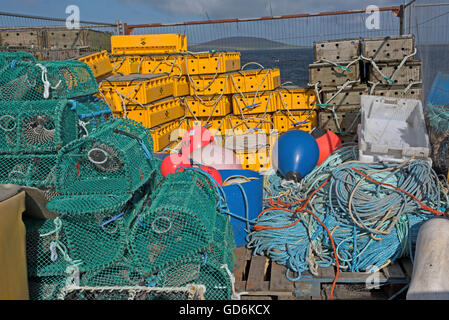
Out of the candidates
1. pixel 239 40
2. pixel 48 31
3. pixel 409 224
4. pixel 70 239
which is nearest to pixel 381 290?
pixel 409 224

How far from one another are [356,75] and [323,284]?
12.2 feet

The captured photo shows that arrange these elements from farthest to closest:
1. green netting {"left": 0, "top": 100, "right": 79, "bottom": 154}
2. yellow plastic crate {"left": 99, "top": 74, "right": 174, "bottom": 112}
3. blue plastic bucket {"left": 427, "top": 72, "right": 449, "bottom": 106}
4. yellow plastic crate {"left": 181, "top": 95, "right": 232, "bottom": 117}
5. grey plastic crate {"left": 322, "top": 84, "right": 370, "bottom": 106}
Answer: yellow plastic crate {"left": 181, "top": 95, "right": 232, "bottom": 117}, grey plastic crate {"left": 322, "top": 84, "right": 370, "bottom": 106}, yellow plastic crate {"left": 99, "top": 74, "right": 174, "bottom": 112}, blue plastic bucket {"left": 427, "top": 72, "right": 449, "bottom": 106}, green netting {"left": 0, "top": 100, "right": 79, "bottom": 154}

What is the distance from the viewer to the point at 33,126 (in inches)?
126

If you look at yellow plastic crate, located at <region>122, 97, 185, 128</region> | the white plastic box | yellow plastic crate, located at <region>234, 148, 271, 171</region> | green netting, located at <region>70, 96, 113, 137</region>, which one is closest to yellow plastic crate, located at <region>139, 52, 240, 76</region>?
yellow plastic crate, located at <region>122, 97, 185, 128</region>

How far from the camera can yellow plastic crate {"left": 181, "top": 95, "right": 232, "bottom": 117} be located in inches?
257

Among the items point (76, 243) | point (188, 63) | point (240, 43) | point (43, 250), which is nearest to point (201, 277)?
point (76, 243)

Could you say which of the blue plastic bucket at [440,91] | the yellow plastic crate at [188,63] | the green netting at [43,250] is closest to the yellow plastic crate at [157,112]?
the yellow plastic crate at [188,63]

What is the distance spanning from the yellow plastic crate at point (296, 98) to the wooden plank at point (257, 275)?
339 centimetres

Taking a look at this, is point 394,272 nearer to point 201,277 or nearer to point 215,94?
point 201,277

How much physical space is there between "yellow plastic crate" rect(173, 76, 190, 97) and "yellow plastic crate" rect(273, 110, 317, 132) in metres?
1.48

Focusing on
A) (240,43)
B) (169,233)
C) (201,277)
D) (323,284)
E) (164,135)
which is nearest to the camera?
(169,233)

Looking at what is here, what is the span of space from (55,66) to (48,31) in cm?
393

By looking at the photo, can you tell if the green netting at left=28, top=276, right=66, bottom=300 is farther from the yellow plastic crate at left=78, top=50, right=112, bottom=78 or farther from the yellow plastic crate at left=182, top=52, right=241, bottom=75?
the yellow plastic crate at left=182, top=52, right=241, bottom=75

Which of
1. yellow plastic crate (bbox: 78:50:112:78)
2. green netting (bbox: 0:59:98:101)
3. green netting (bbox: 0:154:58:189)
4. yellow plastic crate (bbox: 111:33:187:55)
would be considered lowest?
green netting (bbox: 0:154:58:189)
